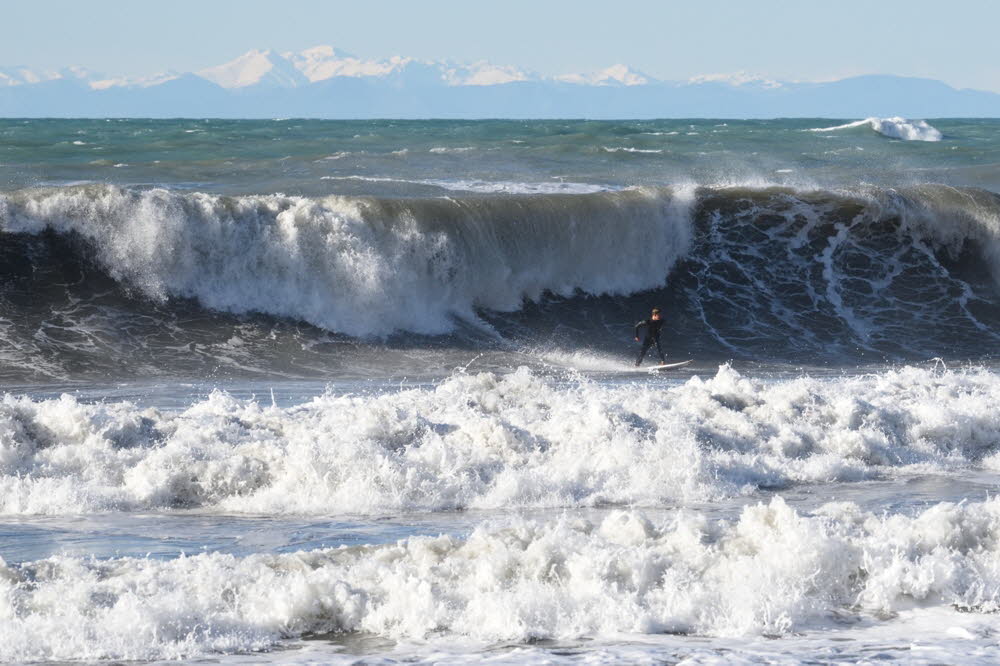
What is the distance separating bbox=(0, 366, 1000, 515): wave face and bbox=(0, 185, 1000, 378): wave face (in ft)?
20.5

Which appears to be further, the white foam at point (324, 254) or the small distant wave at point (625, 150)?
the small distant wave at point (625, 150)

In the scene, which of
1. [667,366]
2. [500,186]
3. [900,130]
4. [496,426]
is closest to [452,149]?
[500,186]

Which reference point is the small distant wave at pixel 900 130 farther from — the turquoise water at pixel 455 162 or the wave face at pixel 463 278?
the wave face at pixel 463 278

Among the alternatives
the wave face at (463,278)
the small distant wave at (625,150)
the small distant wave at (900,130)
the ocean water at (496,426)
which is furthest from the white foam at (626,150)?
the small distant wave at (900,130)

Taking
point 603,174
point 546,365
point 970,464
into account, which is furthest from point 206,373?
point 603,174

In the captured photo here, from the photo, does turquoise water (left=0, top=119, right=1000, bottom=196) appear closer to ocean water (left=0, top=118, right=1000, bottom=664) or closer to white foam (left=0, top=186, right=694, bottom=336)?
ocean water (left=0, top=118, right=1000, bottom=664)

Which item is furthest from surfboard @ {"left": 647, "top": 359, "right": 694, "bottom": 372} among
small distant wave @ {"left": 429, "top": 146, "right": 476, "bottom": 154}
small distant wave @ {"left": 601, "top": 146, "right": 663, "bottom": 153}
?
small distant wave @ {"left": 601, "top": 146, "right": 663, "bottom": 153}

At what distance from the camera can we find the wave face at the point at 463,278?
65.5 feet

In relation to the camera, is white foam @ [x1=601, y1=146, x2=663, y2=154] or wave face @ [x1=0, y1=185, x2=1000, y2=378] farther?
white foam @ [x1=601, y1=146, x2=663, y2=154]

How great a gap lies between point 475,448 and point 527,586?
12.8 ft

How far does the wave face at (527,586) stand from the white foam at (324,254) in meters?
12.6

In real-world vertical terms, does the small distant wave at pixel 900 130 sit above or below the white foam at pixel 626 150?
above

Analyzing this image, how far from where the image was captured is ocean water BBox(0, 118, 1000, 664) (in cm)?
743

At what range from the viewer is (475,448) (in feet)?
38.0
